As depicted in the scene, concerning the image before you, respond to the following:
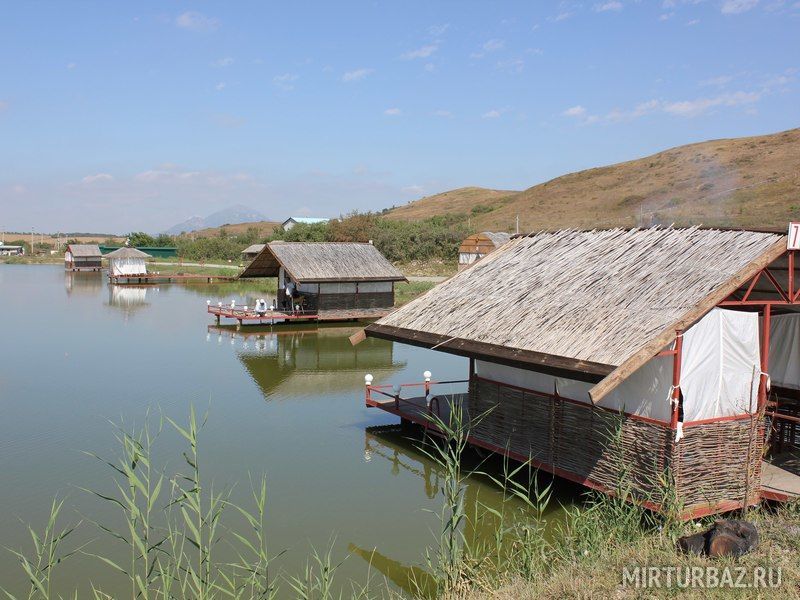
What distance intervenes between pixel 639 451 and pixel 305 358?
49.4 ft

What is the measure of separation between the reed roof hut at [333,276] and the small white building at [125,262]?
84.5ft

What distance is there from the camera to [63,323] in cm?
2933

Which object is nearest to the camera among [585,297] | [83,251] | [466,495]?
[585,297]

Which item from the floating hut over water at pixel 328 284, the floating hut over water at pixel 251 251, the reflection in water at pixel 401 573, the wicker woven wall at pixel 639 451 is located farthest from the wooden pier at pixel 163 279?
the reflection in water at pixel 401 573

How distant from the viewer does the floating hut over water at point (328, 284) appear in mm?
29641

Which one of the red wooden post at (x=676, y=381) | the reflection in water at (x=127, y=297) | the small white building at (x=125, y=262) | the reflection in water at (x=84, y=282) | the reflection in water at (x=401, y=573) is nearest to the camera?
the reflection in water at (x=401, y=573)

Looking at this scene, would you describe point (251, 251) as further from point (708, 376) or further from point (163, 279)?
point (708, 376)

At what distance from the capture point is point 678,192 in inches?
2452

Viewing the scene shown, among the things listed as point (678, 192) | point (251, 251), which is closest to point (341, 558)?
point (678, 192)

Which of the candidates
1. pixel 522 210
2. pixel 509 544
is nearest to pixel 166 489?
pixel 509 544

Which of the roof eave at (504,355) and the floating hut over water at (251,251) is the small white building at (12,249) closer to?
the floating hut over water at (251,251)

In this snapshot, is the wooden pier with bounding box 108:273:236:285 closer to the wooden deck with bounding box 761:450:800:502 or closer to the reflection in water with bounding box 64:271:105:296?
the reflection in water with bounding box 64:271:105:296

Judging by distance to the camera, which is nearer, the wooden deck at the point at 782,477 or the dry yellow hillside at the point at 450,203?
A: the wooden deck at the point at 782,477

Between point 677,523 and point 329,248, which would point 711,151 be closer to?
point 329,248
